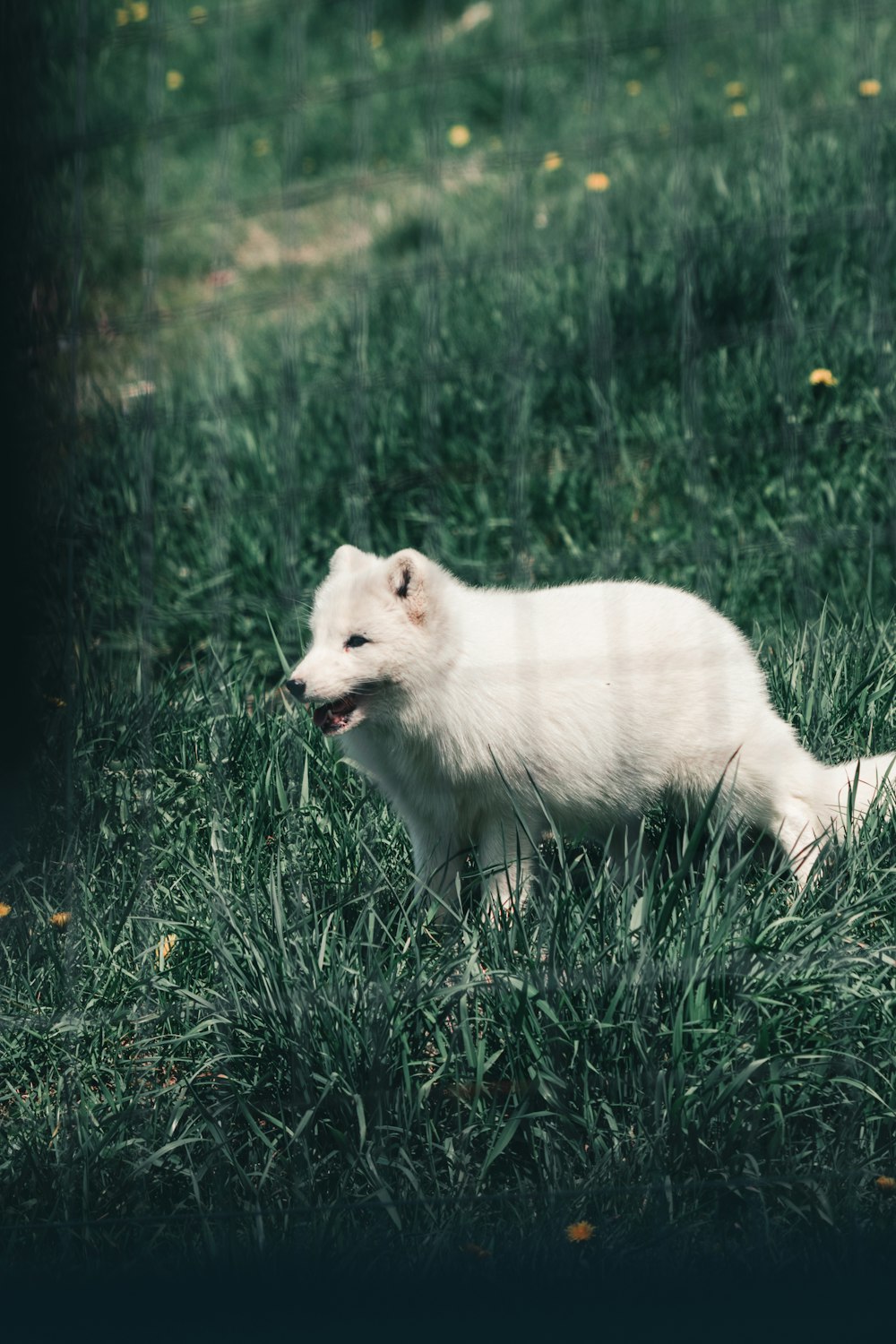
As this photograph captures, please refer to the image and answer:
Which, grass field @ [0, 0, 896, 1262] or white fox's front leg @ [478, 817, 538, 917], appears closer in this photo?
grass field @ [0, 0, 896, 1262]

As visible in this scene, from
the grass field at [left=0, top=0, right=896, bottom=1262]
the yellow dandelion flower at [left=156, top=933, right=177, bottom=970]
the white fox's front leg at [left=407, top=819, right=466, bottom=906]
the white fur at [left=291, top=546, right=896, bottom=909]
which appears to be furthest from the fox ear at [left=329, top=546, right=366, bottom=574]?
the yellow dandelion flower at [left=156, top=933, right=177, bottom=970]

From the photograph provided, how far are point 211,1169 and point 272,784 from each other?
1.05 metres

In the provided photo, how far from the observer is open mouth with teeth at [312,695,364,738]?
306 cm

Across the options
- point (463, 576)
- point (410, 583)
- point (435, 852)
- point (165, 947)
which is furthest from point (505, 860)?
point (463, 576)

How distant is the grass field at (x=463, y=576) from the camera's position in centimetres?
250

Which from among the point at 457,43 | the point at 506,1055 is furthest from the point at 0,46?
the point at 457,43

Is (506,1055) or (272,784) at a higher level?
(272,784)

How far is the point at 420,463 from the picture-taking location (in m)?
5.09

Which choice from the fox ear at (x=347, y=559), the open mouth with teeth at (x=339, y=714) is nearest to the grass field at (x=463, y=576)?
the open mouth with teeth at (x=339, y=714)

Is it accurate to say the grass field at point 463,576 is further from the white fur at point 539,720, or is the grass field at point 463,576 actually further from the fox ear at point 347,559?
the fox ear at point 347,559

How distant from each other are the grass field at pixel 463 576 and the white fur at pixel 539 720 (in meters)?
0.15

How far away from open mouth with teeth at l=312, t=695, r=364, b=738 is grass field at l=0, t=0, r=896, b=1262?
0.97 feet

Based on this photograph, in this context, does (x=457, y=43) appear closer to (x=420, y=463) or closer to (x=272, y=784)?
(x=420, y=463)

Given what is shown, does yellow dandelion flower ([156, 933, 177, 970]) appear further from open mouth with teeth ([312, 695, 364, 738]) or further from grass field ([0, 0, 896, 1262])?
open mouth with teeth ([312, 695, 364, 738])
